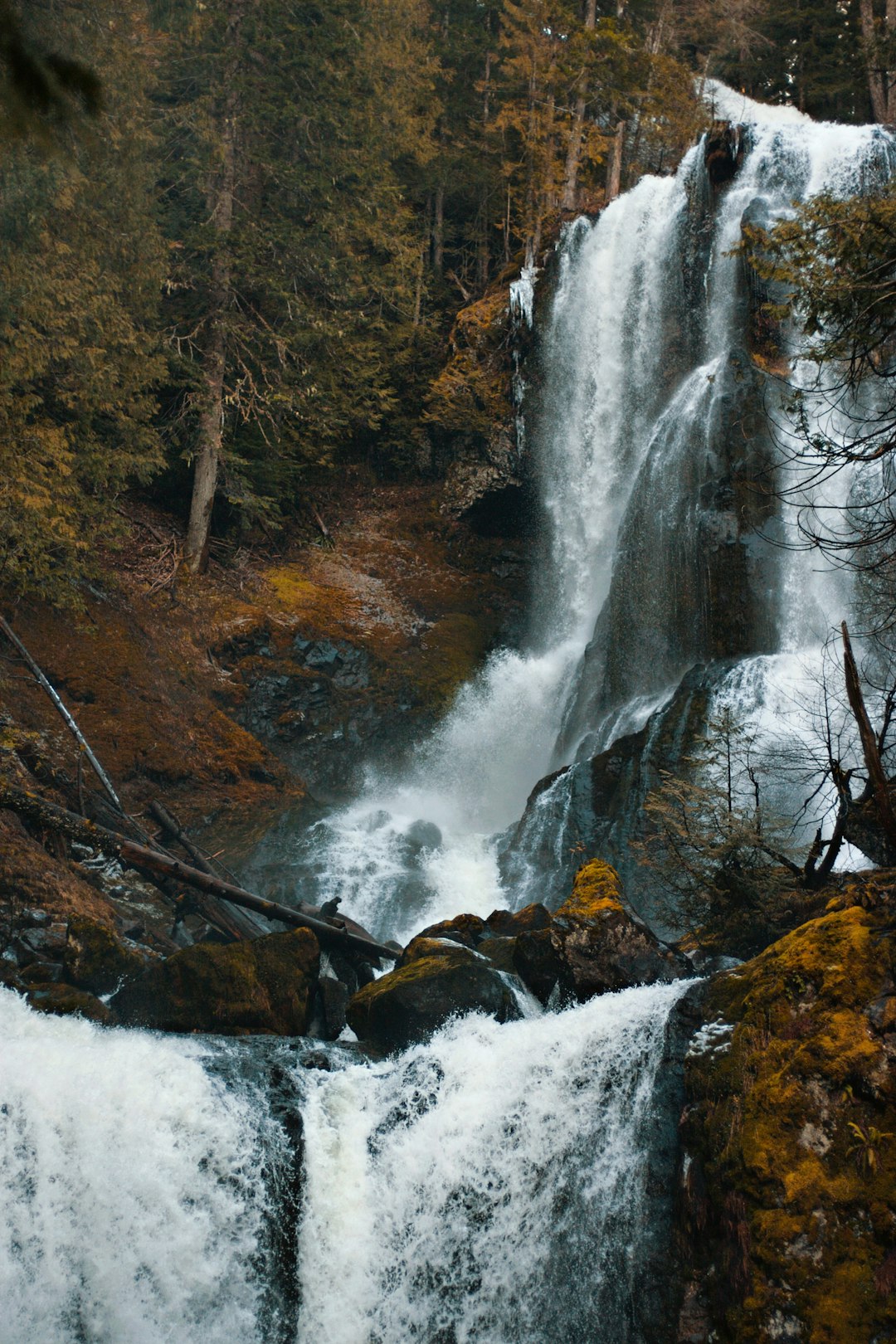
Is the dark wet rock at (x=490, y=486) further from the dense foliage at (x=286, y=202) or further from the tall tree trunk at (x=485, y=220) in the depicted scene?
the tall tree trunk at (x=485, y=220)

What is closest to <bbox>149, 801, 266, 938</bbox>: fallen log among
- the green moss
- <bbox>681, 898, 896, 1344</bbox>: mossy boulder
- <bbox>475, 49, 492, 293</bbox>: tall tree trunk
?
the green moss

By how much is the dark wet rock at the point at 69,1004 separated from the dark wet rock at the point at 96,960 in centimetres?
48

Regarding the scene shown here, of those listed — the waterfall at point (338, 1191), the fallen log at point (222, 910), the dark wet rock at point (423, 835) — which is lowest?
the waterfall at point (338, 1191)

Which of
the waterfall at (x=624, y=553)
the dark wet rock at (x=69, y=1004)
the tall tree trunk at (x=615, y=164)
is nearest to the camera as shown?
the dark wet rock at (x=69, y=1004)

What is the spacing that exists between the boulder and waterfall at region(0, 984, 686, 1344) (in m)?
0.69

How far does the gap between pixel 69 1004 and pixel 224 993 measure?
1.13m

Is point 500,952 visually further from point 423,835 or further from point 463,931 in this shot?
point 423,835

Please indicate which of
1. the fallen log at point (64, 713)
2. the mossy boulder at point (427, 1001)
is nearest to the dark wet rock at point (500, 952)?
the mossy boulder at point (427, 1001)

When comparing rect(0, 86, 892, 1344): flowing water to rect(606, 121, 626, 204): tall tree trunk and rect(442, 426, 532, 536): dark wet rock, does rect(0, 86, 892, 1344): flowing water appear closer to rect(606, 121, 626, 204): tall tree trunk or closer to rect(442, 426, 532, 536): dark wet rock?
rect(442, 426, 532, 536): dark wet rock

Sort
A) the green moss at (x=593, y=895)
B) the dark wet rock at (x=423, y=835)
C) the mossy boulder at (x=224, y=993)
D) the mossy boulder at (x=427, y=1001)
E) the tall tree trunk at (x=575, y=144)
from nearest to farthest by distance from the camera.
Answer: the mossy boulder at (x=427, y=1001) → the mossy boulder at (x=224, y=993) → the green moss at (x=593, y=895) → the dark wet rock at (x=423, y=835) → the tall tree trunk at (x=575, y=144)

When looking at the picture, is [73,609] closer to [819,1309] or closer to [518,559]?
[518,559]

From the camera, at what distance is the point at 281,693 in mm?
15789

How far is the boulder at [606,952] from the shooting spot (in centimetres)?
648

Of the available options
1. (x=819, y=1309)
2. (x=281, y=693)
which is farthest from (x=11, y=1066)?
(x=281, y=693)
